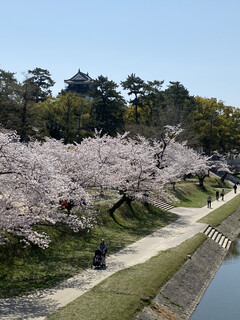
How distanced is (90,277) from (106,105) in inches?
1763

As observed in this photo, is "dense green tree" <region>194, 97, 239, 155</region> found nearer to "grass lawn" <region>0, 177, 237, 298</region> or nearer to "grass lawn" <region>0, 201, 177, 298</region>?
"grass lawn" <region>0, 177, 237, 298</region>

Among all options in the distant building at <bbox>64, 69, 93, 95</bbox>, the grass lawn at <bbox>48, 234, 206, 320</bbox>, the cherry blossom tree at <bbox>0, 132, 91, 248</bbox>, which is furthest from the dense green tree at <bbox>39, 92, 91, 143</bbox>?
the distant building at <bbox>64, 69, 93, 95</bbox>

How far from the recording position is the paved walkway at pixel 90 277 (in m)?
13.7

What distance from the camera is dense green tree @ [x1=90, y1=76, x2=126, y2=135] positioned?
60.0m

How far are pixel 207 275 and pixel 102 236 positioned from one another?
7.33 metres

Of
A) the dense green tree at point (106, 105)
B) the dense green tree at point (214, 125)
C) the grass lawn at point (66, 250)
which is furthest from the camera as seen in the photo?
the dense green tree at point (214, 125)

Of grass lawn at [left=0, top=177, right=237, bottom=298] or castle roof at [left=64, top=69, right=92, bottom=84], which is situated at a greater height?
castle roof at [left=64, top=69, right=92, bottom=84]

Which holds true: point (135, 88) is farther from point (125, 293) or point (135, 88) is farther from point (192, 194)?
point (125, 293)

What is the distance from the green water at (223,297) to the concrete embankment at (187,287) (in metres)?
0.32

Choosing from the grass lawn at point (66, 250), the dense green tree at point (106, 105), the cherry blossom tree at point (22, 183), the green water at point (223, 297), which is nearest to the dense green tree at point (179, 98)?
the dense green tree at point (106, 105)

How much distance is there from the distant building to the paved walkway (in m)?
75.3

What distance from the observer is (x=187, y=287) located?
19766 mm

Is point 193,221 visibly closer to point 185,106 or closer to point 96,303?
point 96,303

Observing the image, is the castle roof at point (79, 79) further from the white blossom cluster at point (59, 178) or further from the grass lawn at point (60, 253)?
the grass lawn at point (60, 253)
